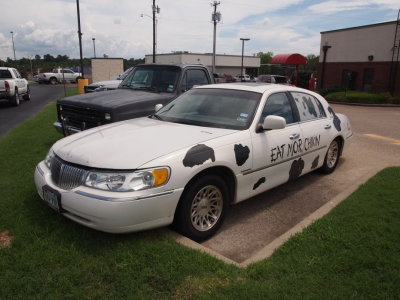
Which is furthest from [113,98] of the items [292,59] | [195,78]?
[292,59]

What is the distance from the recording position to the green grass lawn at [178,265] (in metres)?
2.78

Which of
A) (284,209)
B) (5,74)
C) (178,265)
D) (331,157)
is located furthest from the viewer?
(5,74)

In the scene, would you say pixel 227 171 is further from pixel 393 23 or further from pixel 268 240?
pixel 393 23

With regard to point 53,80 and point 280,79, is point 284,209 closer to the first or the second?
point 280,79

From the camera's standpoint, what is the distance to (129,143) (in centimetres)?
367

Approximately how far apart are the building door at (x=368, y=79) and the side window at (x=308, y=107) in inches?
877

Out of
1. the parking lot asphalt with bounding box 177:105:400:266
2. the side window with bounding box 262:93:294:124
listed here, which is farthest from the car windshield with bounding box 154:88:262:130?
the parking lot asphalt with bounding box 177:105:400:266

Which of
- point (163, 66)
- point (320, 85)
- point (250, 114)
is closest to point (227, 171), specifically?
point (250, 114)

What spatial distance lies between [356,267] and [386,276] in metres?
0.23

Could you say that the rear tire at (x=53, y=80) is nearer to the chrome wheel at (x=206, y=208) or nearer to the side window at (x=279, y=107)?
the side window at (x=279, y=107)

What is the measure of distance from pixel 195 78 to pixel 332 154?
3075 mm

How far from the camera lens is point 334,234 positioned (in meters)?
3.69

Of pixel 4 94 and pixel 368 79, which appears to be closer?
pixel 4 94

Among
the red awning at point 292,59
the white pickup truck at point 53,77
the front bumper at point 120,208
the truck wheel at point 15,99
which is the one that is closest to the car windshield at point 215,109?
the front bumper at point 120,208
